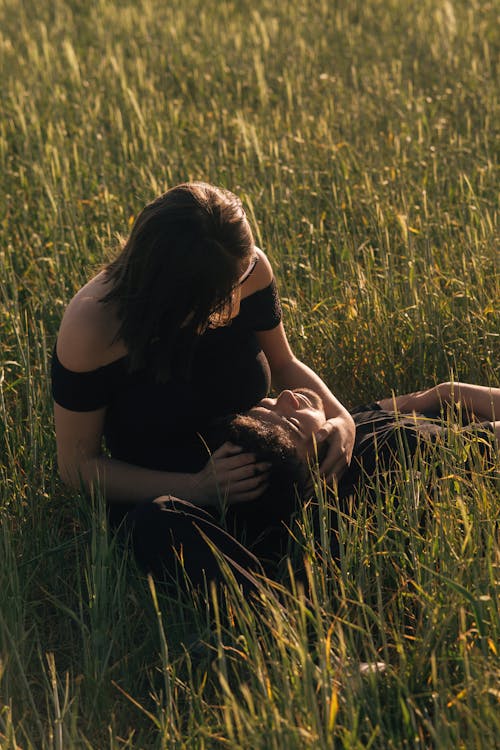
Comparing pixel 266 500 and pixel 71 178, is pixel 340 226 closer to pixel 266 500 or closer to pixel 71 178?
pixel 71 178

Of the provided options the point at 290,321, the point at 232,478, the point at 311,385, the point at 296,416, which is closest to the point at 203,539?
the point at 232,478

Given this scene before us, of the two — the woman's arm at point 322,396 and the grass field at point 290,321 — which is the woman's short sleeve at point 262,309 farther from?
the grass field at point 290,321

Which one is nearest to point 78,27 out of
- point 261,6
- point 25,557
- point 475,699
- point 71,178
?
point 261,6

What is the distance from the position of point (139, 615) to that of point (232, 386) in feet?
1.76

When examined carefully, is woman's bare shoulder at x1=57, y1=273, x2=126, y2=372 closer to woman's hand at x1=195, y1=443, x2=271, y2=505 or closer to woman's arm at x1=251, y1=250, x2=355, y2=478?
woman's hand at x1=195, y1=443, x2=271, y2=505

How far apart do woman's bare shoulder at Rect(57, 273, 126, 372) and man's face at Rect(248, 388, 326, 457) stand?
0.35 metres

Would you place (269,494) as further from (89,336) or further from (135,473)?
(89,336)

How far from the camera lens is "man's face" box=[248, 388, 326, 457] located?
2.10 m

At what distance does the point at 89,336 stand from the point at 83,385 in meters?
0.11

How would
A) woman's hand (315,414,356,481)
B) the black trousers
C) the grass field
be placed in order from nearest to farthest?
the grass field, the black trousers, woman's hand (315,414,356,481)

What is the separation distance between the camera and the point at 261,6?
24.3 ft

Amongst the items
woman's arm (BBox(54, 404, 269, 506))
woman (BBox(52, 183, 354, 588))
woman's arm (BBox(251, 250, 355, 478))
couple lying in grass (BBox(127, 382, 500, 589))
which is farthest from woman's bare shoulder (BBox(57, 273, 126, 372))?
woman's arm (BBox(251, 250, 355, 478))

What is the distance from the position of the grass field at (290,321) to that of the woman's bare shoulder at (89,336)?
31 centimetres

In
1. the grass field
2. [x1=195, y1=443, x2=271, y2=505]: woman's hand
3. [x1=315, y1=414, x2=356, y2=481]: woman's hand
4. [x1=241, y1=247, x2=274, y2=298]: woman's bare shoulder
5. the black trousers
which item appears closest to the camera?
the grass field
